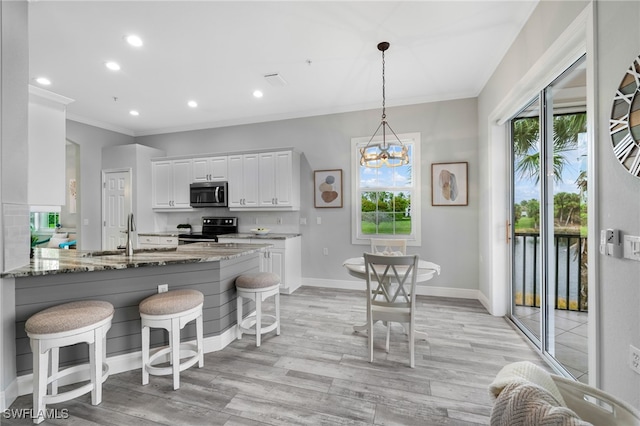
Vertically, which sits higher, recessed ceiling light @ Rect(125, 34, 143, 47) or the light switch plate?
recessed ceiling light @ Rect(125, 34, 143, 47)

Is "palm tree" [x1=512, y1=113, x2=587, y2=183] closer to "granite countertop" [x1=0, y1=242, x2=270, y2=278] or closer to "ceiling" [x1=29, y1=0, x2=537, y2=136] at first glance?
"ceiling" [x1=29, y1=0, x2=537, y2=136]

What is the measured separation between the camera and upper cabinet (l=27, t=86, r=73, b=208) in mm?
2230

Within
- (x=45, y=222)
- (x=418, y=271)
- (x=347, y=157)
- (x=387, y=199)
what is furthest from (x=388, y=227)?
(x=45, y=222)

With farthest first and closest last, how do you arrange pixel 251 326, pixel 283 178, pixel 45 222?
pixel 45 222 → pixel 283 178 → pixel 251 326

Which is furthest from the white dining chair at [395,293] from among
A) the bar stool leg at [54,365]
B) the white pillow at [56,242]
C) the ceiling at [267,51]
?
the white pillow at [56,242]

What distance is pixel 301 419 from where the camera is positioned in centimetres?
169

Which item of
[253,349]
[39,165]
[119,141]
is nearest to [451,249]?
[253,349]

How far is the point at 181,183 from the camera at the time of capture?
16.8ft

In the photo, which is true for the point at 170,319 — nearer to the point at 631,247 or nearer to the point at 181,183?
the point at 631,247

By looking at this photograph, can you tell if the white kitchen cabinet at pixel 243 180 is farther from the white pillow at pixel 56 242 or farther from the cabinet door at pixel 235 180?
the white pillow at pixel 56 242

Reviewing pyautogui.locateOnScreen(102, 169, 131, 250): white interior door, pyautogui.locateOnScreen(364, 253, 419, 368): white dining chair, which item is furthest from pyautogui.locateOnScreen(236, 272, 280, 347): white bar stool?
pyautogui.locateOnScreen(102, 169, 131, 250): white interior door

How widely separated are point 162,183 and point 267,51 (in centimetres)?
361

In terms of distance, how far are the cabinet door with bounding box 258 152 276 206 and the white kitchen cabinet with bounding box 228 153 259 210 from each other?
3.9 inches

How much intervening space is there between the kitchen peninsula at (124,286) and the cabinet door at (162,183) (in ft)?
8.45
